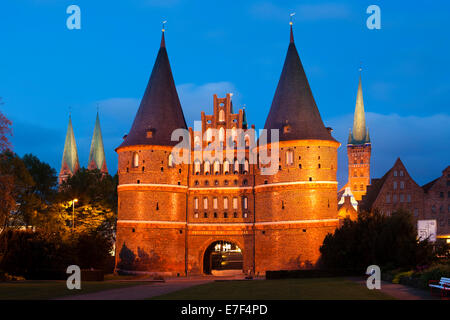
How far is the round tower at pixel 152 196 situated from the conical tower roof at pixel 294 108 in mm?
Result: 11721

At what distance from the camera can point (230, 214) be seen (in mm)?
68688

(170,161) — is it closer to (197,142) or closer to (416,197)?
(197,142)

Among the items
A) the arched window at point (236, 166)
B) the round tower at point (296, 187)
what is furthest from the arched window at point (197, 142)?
the round tower at point (296, 187)

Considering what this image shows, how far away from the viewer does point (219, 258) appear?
10412 centimetres

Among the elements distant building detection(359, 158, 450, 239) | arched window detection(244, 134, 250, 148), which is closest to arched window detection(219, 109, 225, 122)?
arched window detection(244, 134, 250, 148)

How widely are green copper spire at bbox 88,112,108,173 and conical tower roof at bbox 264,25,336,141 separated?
7207 cm

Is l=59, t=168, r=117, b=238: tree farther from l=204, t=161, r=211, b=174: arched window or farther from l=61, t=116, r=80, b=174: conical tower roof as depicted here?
l=61, t=116, r=80, b=174: conical tower roof

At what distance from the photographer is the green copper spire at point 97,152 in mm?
131375

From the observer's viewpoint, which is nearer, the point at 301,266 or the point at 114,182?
the point at 301,266
